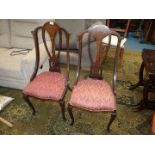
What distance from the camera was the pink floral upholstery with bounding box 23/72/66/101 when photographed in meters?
1.76

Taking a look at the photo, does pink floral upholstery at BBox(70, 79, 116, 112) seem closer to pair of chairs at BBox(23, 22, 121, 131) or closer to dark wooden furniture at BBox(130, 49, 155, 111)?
pair of chairs at BBox(23, 22, 121, 131)

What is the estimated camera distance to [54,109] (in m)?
2.20

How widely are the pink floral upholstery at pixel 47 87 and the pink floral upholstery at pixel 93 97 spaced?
15cm

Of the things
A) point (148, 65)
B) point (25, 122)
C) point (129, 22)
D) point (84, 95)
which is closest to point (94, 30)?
point (84, 95)

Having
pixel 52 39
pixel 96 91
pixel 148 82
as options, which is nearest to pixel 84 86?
pixel 96 91

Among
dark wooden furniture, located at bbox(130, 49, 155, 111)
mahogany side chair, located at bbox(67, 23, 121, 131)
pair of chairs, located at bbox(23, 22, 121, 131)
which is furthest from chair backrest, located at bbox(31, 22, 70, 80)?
dark wooden furniture, located at bbox(130, 49, 155, 111)

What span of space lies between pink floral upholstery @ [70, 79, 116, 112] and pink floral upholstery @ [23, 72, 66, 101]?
0.15 meters

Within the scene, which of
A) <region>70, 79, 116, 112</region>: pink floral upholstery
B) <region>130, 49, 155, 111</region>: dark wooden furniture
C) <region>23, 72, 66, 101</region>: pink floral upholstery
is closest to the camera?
<region>70, 79, 116, 112</region>: pink floral upholstery

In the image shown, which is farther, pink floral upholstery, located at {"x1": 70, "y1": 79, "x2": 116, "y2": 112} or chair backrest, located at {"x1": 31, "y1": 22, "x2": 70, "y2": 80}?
chair backrest, located at {"x1": 31, "y1": 22, "x2": 70, "y2": 80}

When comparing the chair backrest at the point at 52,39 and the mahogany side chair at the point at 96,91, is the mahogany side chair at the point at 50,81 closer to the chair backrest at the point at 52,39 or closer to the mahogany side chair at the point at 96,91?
the chair backrest at the point at 52,39

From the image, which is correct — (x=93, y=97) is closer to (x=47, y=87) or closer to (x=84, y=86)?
(x=84, y=86)

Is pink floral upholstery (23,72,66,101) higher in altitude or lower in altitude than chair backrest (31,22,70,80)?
lower

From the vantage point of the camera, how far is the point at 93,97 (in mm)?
1714
